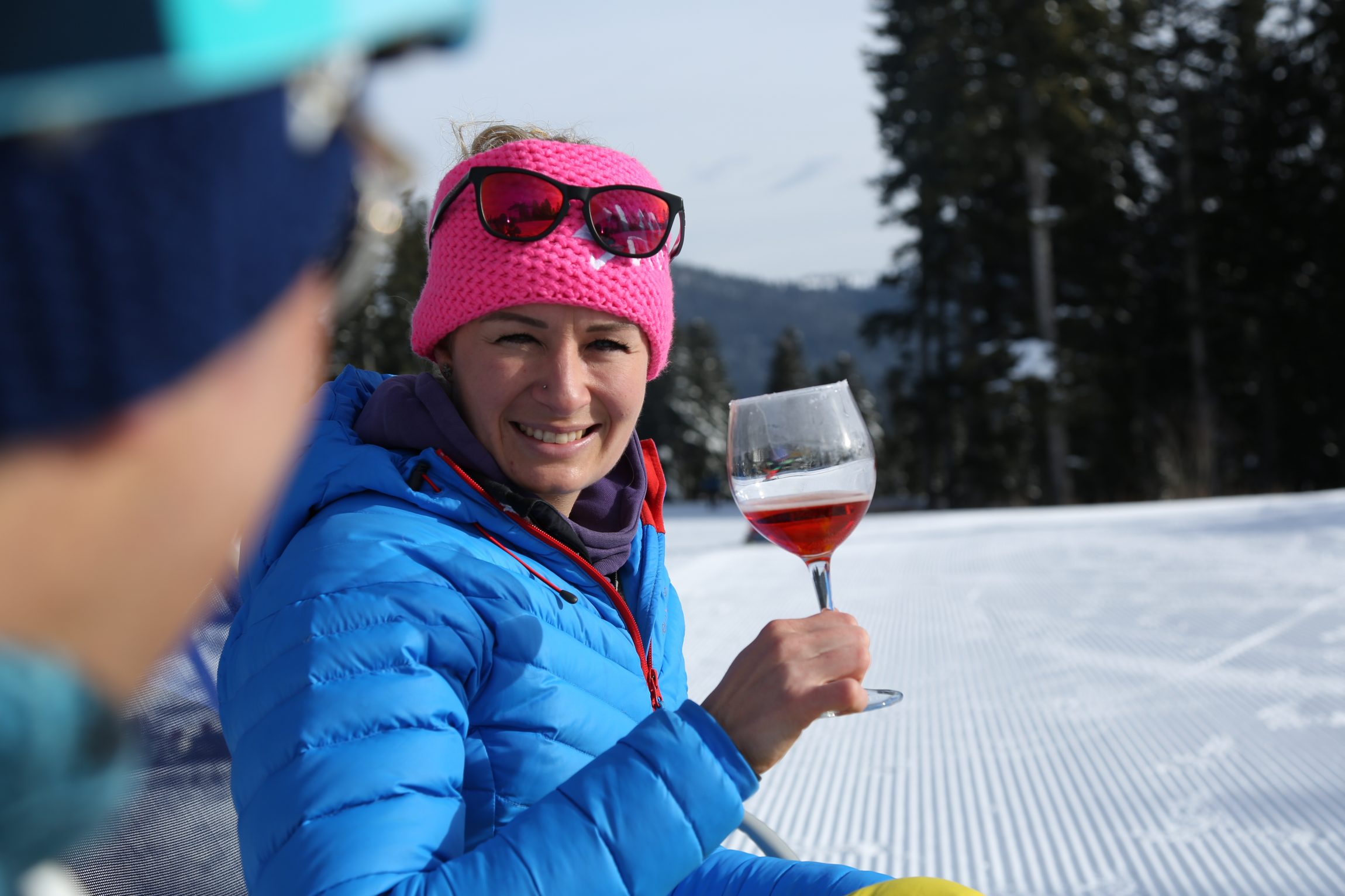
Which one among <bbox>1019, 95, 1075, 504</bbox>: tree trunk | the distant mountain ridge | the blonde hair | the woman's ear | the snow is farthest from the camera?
the distant mountain ridge

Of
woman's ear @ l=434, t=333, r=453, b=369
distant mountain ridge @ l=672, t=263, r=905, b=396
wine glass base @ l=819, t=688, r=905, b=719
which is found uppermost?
distant mountain ridge @ l=672, t=263, r=905, b=396

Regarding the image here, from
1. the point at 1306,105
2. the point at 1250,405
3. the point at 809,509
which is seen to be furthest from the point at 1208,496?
the point at 809,509

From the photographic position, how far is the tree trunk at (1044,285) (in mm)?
17719

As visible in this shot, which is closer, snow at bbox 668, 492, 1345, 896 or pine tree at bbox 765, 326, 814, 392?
snow at bbox 668, 492, 1345, 896

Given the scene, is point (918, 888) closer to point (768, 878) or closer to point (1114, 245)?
point (768, 878)

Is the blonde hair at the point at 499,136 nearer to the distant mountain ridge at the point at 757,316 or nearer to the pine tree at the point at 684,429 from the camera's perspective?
the pine tree at the point at 684,429

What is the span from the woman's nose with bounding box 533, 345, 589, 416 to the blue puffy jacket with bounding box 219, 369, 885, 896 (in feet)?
0.65

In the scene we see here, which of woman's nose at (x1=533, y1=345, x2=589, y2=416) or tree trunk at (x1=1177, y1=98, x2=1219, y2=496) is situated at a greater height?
tree trunk at (x1=1177, y1=98, x2=1219, y2=496)

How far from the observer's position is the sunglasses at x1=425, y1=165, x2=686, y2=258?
1655 millimetres

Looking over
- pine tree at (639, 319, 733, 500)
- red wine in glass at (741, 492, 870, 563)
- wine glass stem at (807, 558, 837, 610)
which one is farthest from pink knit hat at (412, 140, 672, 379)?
pine tree at (639, 319, 733, 500)

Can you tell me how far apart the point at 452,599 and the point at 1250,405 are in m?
25.0

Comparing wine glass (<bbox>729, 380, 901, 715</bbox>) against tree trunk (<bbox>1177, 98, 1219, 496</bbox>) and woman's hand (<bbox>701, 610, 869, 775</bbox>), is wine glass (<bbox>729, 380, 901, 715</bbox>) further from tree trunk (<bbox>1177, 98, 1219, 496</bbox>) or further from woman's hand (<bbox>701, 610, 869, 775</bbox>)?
tree trunk (<bbox>1177, 98, 1219, 496</bbox>)

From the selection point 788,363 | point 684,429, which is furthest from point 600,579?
point 788,363

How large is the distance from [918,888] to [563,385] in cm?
89
